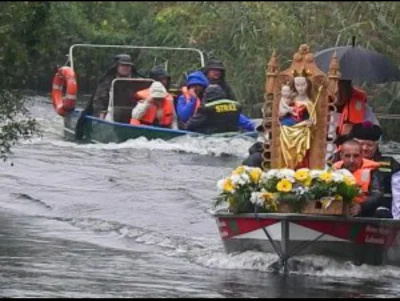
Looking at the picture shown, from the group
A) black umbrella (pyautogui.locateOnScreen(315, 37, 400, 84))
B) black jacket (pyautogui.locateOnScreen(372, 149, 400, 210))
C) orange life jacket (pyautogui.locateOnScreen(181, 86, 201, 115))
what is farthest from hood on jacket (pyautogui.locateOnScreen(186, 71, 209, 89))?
black jacket (pyautogui.locateOnScreen(372, 149, 400, 210))

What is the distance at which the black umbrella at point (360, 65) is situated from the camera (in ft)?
56.2

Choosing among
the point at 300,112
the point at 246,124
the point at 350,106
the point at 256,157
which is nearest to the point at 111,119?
the point at 246,124

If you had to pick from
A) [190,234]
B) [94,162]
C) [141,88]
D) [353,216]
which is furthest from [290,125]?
[141,88]

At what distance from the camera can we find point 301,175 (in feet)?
46.6

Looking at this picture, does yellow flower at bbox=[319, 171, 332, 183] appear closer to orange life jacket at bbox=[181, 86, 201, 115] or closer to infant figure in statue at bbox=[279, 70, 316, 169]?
infant figure in statue at bbox=[279, 70, 316, 169]

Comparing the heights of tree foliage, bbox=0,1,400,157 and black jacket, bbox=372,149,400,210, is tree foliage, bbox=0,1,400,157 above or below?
above

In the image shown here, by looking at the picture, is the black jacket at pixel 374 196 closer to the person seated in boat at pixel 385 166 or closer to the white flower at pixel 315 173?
the person seated in boat at pixel 385 166

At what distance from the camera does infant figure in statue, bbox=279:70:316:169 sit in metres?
15.5

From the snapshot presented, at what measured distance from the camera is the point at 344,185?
554 inches

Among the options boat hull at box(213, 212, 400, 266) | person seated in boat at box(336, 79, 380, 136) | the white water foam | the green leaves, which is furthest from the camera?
the white water foam

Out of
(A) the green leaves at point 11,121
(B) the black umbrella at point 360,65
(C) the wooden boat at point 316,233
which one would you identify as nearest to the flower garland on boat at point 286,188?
(C) the wooden boat at point 316,233

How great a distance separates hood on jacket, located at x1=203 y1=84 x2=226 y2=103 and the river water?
850 mm

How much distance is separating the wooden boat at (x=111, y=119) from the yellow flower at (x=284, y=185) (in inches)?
479

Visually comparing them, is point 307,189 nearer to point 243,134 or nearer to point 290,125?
point 290,125
